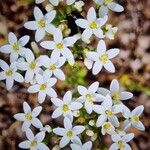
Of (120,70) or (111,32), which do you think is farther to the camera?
(120,70)

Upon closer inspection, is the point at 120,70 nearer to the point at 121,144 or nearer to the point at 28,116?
the point at 121,144

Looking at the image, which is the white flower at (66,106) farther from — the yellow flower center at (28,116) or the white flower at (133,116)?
the white flower at (133,116)

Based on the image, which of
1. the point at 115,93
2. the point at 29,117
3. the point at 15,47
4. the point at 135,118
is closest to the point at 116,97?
the point at 115,93

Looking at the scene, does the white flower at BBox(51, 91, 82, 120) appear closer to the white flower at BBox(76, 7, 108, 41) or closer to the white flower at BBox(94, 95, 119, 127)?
the white flower at BBox(94, 95, 119, 127)

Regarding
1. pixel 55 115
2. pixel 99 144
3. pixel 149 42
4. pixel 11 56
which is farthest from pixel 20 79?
pixel 149 42

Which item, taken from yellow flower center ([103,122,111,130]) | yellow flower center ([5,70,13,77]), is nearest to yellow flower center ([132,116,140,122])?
yellow flower center ([103,122,111,130])

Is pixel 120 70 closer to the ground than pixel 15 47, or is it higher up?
closer to the ground

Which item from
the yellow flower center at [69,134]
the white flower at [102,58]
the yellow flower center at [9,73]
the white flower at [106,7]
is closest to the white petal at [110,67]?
the white flower at [102,58]
